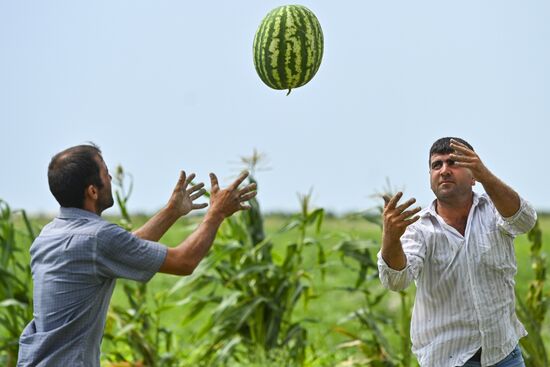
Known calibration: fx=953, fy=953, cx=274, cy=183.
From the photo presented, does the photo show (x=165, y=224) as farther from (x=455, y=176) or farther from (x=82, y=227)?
(x=455, y=176)

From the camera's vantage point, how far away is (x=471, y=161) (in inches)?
143

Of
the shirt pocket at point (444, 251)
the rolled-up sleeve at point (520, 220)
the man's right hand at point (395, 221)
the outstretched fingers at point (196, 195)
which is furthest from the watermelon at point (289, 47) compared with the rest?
the rolled-up sleeve at point (520, 220)

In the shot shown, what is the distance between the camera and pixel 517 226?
3893 millimetres

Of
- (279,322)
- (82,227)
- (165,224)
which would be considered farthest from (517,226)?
(279,322)

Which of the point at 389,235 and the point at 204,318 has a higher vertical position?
the point at 389,235

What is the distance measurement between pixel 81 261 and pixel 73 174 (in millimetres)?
341

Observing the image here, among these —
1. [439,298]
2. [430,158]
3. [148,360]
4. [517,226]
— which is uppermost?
[430,158]

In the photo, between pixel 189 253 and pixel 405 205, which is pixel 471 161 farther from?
pixel 189 253

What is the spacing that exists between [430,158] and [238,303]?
7.69 feet

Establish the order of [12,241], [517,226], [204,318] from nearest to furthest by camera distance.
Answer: [517,226]
[12,241]
[204,318]

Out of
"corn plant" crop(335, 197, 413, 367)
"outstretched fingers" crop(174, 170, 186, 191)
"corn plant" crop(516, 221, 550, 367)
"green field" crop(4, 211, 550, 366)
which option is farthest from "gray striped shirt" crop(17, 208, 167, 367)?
"corn plant" crop(516, 221, 550, 367)

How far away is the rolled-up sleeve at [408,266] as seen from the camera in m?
3.64

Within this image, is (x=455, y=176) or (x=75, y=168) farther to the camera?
(x=455, y=176)

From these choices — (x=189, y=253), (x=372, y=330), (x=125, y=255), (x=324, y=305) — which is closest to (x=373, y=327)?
(x=372, y=330)
